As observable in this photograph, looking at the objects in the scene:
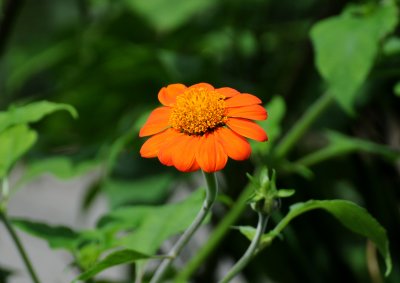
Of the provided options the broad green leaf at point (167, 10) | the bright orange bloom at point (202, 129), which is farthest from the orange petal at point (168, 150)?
the broad green leaf at point (167, 10)

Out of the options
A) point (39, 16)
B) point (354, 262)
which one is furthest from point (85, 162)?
point (39, 16)

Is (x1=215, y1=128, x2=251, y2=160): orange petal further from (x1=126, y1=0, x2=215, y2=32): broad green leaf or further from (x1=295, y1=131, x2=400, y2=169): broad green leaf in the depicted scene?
(x1=126, y1=0, x2=215, y2=32): broad green leaf

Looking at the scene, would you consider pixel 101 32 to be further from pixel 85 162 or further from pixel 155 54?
pixel 85 162

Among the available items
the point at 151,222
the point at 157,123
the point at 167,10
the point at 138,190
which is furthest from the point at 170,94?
the point at 167,10

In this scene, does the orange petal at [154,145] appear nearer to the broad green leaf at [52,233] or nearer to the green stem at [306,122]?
the broad green leaf at [52,233]

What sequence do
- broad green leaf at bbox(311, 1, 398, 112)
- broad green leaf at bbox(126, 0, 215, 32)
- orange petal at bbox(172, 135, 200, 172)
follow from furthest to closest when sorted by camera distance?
broad green leaf at bbox(126, 0, 215, 32) < broad green leaf at bbox(311, 1, 398, 112) < orange petal at bbox(172, 135, 200, 172)

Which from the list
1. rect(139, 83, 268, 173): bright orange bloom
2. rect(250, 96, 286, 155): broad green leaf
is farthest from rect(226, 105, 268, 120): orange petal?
rect(250, 96, 286, 155): broad green leaf
